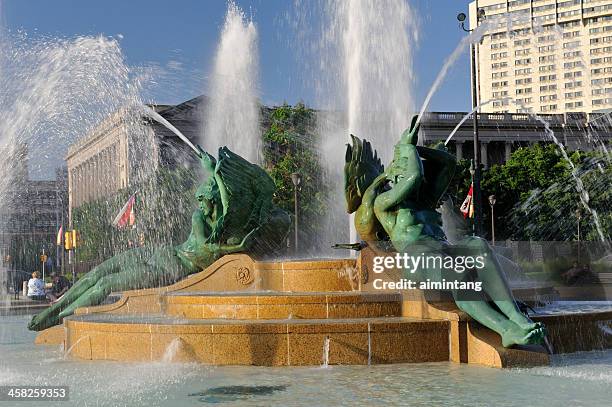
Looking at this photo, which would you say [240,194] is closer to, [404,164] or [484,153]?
[404,164]

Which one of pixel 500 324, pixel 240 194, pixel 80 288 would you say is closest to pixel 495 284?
pixel 500 324

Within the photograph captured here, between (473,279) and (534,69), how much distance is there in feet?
413

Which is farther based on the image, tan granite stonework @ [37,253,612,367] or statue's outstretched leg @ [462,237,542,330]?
tan granite stonework @ [37,253,612,367]

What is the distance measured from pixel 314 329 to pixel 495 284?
2.31 meters

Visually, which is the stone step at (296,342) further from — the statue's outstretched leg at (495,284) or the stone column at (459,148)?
the stone column at (459,148)

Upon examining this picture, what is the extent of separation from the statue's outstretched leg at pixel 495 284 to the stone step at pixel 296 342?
2.39ft

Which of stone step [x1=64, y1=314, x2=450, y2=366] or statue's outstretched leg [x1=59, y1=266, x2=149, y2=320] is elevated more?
statue's outstretched leg [x1=59, y1=266, x2=149, y2=320]

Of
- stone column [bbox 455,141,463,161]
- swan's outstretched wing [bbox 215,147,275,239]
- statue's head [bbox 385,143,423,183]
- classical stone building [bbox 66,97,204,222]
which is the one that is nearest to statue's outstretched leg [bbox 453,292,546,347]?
statue's head [bbox 385,143,423,183]

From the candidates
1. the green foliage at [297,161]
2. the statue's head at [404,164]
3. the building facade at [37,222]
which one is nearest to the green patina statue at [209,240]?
the statue's head at [404,164]

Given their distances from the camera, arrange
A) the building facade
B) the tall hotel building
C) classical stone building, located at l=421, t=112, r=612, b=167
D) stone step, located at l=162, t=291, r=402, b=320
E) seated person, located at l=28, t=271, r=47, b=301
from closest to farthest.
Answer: stone step, located at l=162, t=291, r=402, b=320, seated person, located at l=28, t=271, r=47, b=301, classical stone building, located at l=421, t=112, r=612, b=167, the building facade, the tall hotel building

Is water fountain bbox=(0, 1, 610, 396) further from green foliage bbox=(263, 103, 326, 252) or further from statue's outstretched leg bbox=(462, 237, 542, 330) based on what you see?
green foliage bbox=(263, 103, 326, 252)

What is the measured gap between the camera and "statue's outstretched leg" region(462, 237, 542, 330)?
11109 mm

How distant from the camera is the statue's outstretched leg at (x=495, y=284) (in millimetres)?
11109

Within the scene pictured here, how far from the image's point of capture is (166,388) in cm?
967
